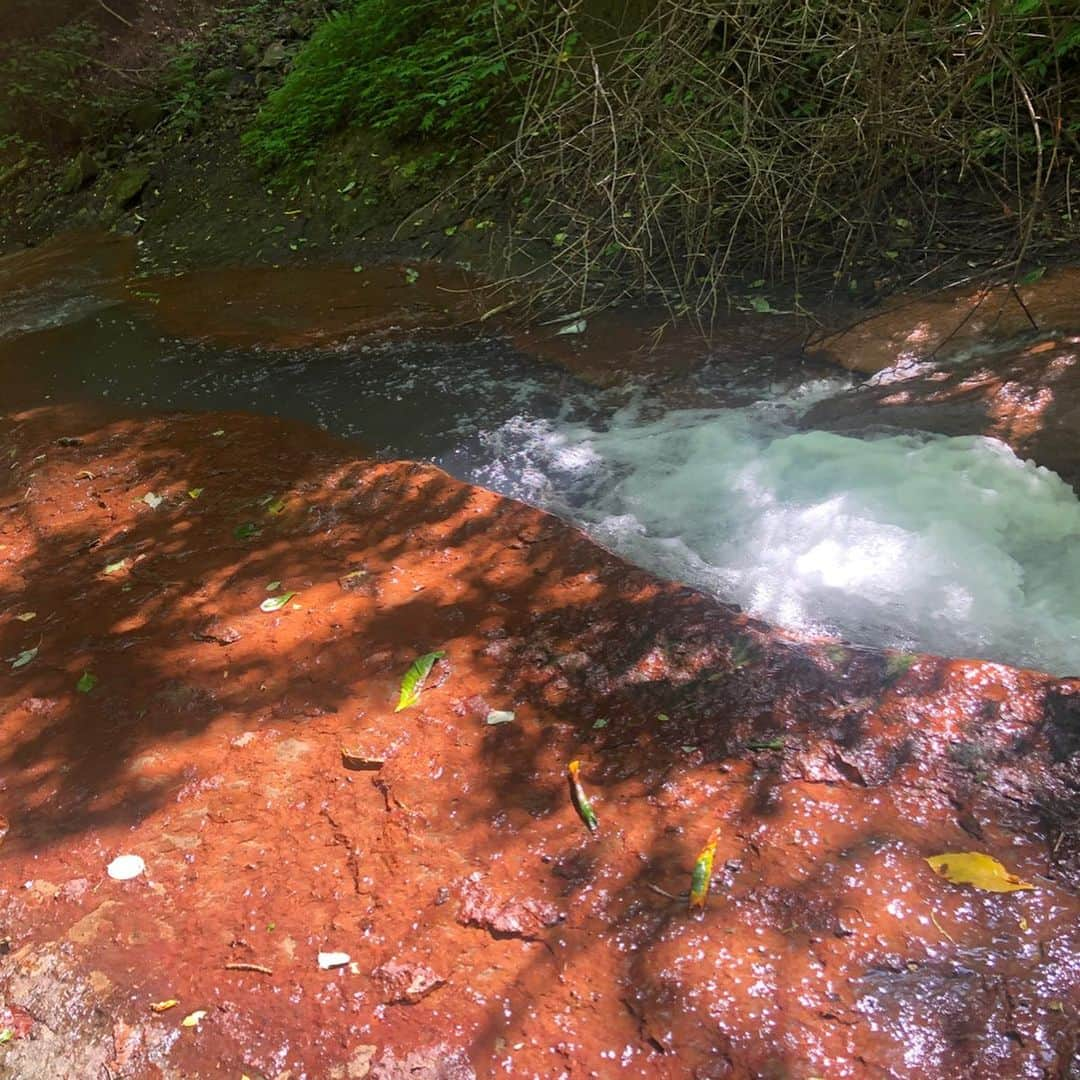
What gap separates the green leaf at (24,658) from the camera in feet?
12.2

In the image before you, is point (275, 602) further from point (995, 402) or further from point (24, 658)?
point (995, 402)

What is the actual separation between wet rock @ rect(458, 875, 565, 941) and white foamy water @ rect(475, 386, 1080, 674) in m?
1.55

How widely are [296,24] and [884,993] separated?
1301 cm

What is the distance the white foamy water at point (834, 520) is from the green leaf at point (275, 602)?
126cm

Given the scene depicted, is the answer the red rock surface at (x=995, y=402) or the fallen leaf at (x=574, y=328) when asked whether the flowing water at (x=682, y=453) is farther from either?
the fallen leaf at (x=574, y=328)

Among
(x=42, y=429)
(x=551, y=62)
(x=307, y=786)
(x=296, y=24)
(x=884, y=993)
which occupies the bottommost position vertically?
(x=884, y=993)

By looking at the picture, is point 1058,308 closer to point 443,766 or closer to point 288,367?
point 443,766

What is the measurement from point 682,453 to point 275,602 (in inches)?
83.8

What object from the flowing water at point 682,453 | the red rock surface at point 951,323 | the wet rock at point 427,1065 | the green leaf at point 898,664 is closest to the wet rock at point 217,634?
the flowing water at point 682,453

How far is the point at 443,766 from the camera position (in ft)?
9.77

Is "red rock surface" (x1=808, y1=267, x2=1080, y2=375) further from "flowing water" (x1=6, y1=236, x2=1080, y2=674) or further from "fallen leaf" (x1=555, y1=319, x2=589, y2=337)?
"fallen leaf" (x1=555, y1=319, x2=589, y2=337)

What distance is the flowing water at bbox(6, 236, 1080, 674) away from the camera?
3641 millimetres

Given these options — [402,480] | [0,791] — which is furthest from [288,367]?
[0,791]

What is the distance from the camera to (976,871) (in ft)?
7.81
